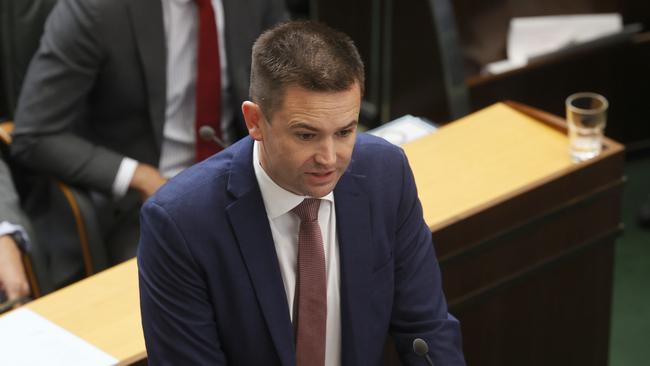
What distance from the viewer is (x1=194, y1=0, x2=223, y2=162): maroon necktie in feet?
8.46

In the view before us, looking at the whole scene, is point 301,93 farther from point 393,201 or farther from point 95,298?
point 95,298

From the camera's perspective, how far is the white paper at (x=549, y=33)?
3416 millimetres

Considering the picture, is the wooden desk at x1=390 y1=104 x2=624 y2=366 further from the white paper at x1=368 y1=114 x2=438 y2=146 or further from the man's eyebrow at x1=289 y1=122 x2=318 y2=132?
the man's eyebrow at x1=289 y1=122 x2=318 y2=132

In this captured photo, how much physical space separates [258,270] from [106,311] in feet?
1.33

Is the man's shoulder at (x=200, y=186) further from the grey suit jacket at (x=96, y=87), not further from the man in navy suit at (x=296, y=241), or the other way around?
the grey suit jacket at (x=96, y=87)

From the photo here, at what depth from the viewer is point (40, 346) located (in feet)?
5.99

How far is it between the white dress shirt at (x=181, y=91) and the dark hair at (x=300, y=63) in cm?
112

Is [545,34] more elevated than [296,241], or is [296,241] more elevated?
[296,241]

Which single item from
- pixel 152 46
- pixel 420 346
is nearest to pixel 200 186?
pixel 420 346

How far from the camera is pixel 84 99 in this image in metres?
2.54

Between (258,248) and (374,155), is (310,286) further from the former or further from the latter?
(374,155)

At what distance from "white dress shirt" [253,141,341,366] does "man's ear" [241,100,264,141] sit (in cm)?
10

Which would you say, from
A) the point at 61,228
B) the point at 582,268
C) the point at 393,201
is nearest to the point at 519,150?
the point at 582,268

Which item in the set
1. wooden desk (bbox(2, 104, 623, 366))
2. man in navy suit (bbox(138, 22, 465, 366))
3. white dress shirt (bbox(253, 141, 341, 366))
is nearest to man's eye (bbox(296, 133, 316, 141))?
man in navy suit (bbox(138, 22, 465, 366))
